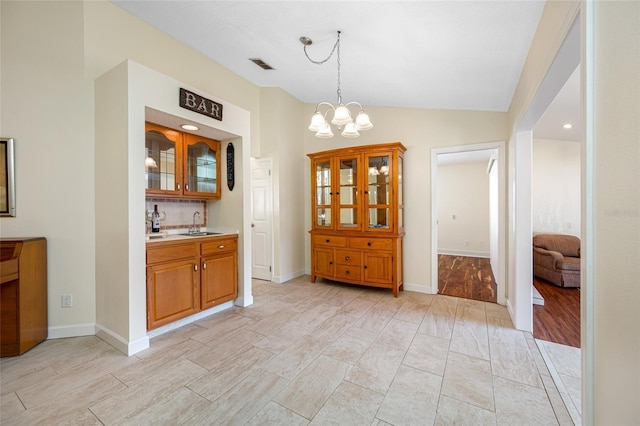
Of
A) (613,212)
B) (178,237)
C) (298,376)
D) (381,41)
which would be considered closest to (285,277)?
(178,237)

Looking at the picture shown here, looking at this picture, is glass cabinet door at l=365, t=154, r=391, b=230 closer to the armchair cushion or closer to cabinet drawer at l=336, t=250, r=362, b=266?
cabinet drawer at l=336, t=250, r=362, b=266

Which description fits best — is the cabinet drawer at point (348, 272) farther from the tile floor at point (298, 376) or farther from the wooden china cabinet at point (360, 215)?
the tile floor at point (298, 376)

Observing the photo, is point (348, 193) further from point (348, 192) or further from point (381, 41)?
point (381, 41)

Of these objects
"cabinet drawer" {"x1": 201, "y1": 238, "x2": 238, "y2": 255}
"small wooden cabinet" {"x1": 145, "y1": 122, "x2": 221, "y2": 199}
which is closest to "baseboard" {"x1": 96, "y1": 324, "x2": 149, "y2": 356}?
"cabinet drawer" {"x1": 201, "y1": 238, "x2": 238, "y2": 255}

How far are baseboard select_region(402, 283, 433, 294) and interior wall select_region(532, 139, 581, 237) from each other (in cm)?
310

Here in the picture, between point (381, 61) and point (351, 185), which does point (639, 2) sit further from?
point (351, 185)

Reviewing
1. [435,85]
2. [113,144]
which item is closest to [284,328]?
[113,144]

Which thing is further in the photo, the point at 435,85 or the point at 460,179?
the point at 460,179

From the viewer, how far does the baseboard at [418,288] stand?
3.91m

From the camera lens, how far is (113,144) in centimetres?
241

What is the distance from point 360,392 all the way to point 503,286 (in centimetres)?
264

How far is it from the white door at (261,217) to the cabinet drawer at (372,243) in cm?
148

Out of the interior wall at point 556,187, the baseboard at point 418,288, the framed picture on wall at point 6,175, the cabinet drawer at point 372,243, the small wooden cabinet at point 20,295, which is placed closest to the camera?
the small wooden cabinet at point 20,295

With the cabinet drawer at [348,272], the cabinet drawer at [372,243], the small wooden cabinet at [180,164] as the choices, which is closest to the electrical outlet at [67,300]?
the small wooden cabinet at [180,164]
